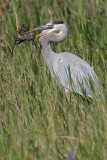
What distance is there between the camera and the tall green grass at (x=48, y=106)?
88.2 inches

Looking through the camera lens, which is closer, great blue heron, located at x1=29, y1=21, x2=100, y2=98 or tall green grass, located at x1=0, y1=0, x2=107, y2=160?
tall green grass, located at x1=0, y1=0, x2=107, y2=160

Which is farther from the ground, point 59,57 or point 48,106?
point 59,57

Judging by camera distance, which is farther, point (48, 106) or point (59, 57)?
point (59, 57)

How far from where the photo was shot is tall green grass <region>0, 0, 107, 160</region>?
2.24 m

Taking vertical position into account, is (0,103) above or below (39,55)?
below

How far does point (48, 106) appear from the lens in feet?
9.69

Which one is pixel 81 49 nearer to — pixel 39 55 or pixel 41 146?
pixel 39 55

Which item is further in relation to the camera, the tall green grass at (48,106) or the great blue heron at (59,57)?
the great blue heron at (59,57)

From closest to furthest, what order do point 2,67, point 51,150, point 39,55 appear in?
point 51,150
point 2,67
point 39,55

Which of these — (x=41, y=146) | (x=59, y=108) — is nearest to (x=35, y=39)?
(x=59, y=108)

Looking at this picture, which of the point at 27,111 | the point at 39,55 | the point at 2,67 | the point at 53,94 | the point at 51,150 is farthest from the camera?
the point at 39,55

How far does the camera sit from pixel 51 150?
7.29 feet

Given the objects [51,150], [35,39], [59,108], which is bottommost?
[51,150]

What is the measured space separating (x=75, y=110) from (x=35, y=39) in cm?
173
